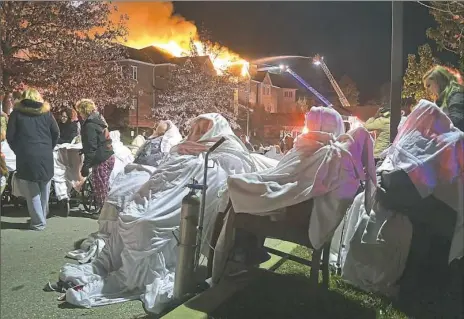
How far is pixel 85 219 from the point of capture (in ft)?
18.1

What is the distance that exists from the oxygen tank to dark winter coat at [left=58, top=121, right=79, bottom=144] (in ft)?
11.7

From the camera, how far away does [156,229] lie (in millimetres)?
3447

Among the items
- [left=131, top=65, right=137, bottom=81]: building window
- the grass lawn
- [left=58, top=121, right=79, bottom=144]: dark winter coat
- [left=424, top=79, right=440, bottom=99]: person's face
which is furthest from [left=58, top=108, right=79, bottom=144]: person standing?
[left=424, top=79, right=440, bottom=99]: person's face

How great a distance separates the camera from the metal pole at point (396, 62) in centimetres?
358

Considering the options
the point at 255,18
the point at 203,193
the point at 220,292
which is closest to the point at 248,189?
the point at 203,193

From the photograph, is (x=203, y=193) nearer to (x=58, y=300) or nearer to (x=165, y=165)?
(x=165, y=165)

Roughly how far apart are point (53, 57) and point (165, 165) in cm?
126

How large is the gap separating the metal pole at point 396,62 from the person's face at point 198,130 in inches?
65.6

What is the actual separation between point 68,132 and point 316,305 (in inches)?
178

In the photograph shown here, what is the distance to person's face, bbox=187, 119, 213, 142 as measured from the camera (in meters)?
3.95

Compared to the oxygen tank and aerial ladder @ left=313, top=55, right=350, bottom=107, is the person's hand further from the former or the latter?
aerial ladder @ left=313, top=55, right=350, bottom=107

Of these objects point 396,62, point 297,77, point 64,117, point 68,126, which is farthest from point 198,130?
point 68,126

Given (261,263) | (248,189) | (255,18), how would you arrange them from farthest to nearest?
(261,263) → (255,18) → (248,189)

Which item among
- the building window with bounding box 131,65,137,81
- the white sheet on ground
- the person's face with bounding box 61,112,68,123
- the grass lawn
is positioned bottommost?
the grass lawn
